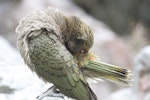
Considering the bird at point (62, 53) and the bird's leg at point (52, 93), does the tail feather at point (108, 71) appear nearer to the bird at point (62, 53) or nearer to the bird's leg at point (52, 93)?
the bird at point (62, 53)

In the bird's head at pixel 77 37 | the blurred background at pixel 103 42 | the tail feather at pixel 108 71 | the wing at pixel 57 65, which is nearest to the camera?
the wing at pixel 57 65

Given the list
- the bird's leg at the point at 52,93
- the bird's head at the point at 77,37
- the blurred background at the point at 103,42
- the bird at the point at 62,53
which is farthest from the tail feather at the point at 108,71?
the blurred background at the point at 103,42

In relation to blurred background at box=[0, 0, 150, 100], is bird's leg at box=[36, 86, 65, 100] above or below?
below

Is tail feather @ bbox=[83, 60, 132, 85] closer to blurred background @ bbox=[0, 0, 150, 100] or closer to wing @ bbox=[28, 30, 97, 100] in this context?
wing @ bbox=[28, 30, 97, 100]

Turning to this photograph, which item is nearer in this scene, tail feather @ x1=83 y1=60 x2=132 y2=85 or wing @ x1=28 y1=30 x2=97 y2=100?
wing @ x1=28 y1=30 x2=97 y2=100

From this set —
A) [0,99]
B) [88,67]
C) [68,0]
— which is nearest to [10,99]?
[0,99]

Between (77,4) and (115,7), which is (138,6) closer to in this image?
(115,7)

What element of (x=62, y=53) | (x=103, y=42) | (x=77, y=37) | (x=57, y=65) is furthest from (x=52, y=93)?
(x=103, y=42)

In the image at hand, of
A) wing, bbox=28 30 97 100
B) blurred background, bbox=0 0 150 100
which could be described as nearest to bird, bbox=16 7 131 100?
wing, bbox=28 30 97 100
